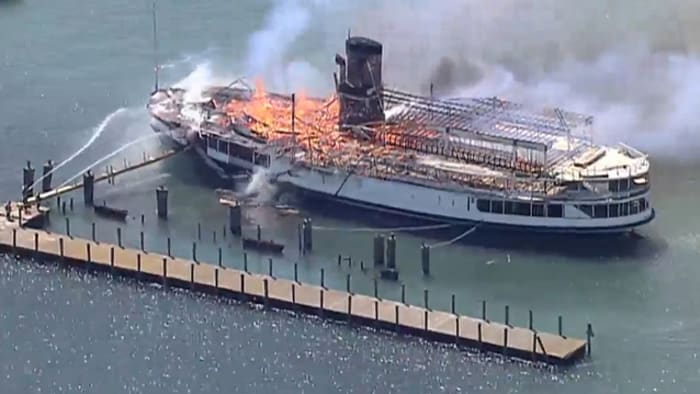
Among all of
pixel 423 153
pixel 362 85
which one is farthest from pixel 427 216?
pixel 362 85

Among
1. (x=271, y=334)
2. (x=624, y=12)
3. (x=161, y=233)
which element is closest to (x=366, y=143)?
(x=161, y=233)

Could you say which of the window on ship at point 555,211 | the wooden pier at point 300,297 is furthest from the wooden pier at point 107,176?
the window on ship at point 555,211

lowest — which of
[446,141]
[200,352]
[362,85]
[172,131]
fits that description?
[200,352]

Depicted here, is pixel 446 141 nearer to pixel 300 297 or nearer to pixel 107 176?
pixel 107 176

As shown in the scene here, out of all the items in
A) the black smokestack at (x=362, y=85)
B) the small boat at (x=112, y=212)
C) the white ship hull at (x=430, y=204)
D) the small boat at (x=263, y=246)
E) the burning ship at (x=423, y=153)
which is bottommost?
the small boat at (x=112, y=212)

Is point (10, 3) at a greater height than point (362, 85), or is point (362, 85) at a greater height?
point (362, 85)

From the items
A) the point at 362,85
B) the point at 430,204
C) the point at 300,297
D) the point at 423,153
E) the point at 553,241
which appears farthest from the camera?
the point at 362,85

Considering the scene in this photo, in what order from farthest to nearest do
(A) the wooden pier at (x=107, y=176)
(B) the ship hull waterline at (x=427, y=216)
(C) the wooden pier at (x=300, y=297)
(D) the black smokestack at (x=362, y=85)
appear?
1. (D) the black smokestack at (x=362, y=85)
2. (A) the wooden pier at (x=107, y=176)
3. (B) the ship hull waterline at (x=427, y=216)
4. (C) the wooden pier at (x=300, y=297)

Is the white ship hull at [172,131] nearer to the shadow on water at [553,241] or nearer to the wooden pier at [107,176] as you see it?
the wooden pier at [107,176]
